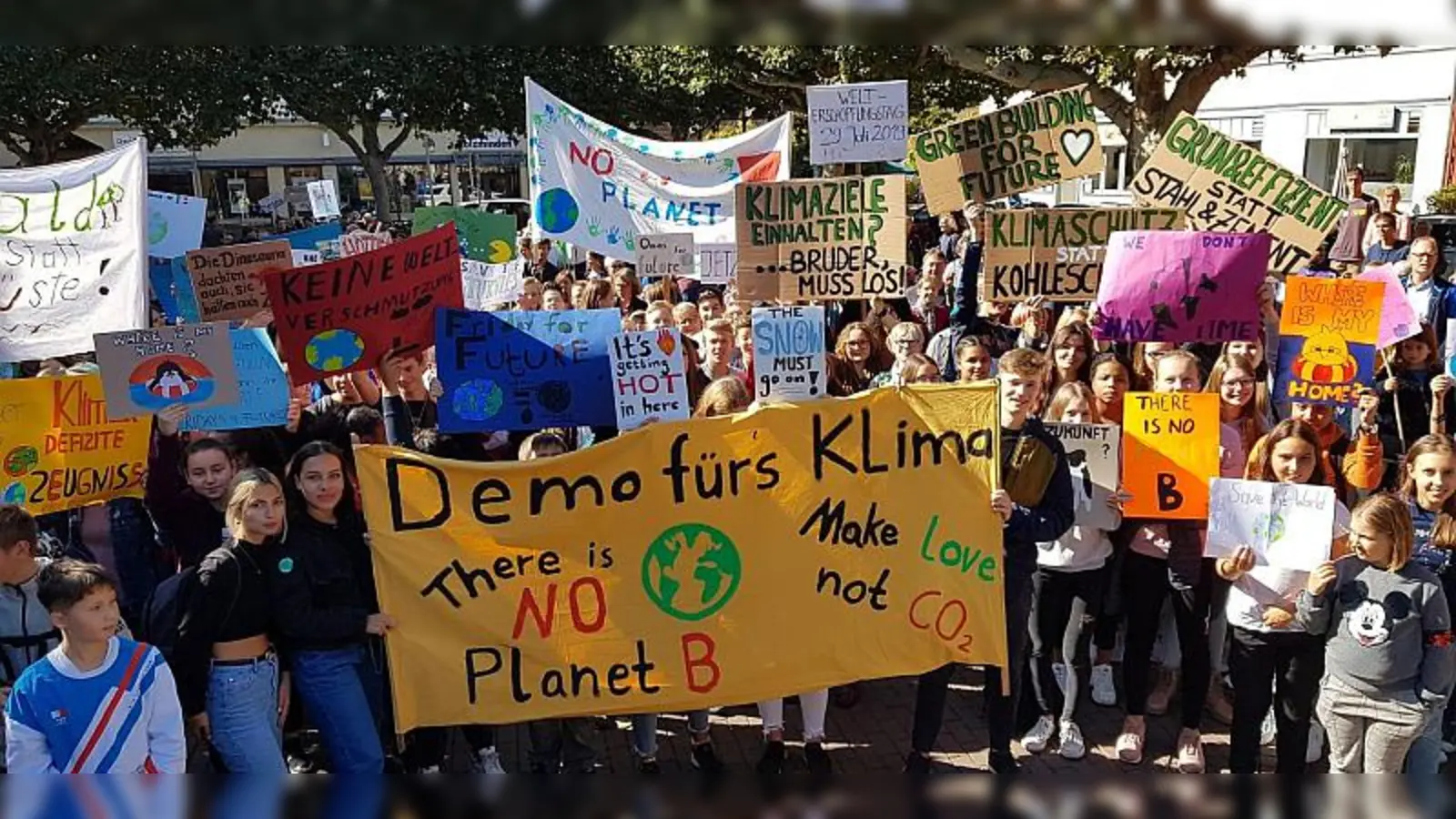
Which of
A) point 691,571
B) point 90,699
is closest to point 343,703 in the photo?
point 90,699

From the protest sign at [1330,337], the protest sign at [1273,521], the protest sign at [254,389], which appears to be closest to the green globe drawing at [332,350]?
the protest sign at [254,389]

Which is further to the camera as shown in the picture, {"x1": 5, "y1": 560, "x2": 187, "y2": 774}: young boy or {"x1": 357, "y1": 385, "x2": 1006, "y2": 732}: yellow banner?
{"x1": 357, "y1": 385, "x2": 1006, "y2": 732}: yellow banner

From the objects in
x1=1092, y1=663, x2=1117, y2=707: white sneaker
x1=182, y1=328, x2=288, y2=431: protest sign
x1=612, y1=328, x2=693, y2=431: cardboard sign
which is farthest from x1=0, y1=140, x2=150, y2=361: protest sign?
x1=1092, y1=663, x2=1117, y2=707: white sneaker

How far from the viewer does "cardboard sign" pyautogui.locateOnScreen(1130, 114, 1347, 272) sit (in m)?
7.03

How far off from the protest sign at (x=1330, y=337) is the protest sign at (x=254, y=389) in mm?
5423

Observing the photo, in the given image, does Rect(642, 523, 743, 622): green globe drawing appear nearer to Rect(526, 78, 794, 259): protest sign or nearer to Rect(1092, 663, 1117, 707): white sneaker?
Rect(1092, 663, 1117, 707): white sneaker

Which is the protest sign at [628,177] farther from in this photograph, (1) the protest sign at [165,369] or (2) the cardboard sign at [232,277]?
(1) the protest sign at [165,369]

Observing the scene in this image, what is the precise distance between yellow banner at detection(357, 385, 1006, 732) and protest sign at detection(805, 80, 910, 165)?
5.12 metres

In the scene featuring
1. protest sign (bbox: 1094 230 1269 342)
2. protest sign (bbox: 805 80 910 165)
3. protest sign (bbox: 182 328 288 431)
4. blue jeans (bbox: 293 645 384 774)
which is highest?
protest sign (bbox: 805 80 910 165)

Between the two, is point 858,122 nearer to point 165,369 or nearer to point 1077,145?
point 1077,145

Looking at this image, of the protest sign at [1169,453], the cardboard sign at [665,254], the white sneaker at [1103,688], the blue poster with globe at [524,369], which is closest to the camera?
the protest sign at [1169,453]

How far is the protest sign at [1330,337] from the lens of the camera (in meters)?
6.02

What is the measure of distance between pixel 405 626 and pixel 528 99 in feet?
21.0

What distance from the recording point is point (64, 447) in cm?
508
